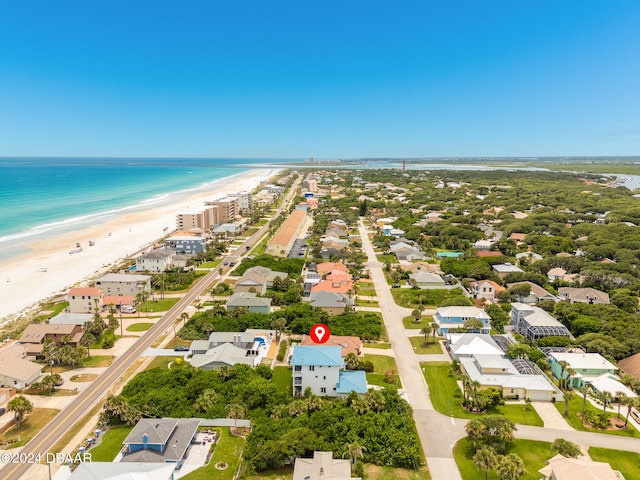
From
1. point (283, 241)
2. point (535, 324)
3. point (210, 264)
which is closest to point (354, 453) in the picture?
point (535, 324)

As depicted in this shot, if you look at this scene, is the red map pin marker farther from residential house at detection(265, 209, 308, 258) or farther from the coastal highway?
residential house at detection(265, 209, 308, 258)

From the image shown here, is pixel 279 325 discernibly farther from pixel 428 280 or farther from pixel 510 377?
pixel 428 280

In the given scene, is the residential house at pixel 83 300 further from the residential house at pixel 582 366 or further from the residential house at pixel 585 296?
the residential house at pixel 585 296

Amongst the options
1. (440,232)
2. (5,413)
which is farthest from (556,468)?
(440,232)

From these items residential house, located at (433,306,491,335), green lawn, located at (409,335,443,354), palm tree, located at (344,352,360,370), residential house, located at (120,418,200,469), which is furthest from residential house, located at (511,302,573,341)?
residential house, located at (120,418,200,469)

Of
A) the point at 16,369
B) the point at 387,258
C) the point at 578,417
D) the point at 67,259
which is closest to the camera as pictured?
the point at 578,417
